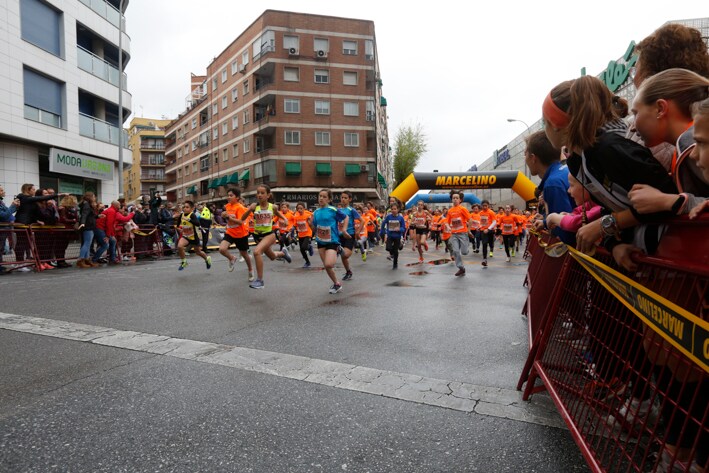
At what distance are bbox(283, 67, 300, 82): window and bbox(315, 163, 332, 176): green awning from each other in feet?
28.3

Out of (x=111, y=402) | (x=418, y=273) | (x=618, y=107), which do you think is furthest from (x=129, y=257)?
(x=618, y=107)

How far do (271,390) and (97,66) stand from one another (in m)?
26.6

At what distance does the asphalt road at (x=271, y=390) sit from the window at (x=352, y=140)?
39.2 metres

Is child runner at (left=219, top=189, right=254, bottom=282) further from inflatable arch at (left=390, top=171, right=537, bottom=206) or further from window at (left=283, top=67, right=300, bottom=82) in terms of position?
window at (left=283, top=67, right=300, bottom=82)

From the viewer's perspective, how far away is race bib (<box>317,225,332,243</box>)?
28.3 feet

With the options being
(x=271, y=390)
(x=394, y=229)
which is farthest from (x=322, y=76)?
(x=271, y=390)

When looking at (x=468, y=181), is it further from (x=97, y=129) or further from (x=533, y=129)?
(x=533, y=129)

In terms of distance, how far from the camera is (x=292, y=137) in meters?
43.7

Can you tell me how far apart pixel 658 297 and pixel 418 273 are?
9377mm

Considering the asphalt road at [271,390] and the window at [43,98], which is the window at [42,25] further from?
the asphalt road at [271,390]

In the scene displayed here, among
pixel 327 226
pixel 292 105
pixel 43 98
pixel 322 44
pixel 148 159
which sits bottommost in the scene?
pixel 327 226

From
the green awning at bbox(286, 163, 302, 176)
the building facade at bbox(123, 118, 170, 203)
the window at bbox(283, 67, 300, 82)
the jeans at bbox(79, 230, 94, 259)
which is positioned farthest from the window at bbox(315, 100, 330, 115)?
the building facade at bbox(123, 118, 170, 203)

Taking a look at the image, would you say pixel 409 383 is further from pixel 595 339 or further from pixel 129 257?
pixel 129 257

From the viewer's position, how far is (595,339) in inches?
87.0
